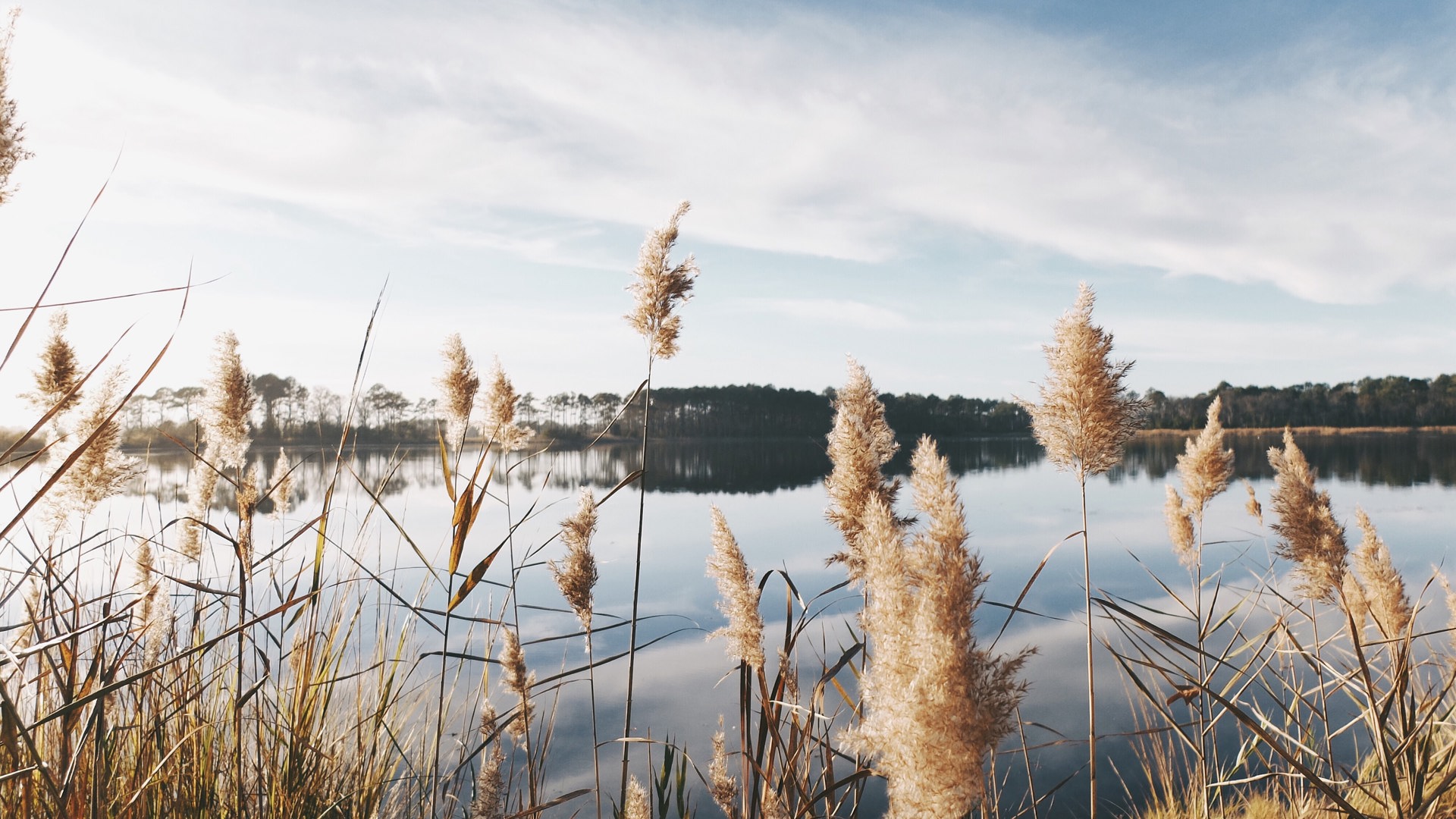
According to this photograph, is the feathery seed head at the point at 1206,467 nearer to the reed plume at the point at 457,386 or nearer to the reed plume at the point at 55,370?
the reed plume at the point at 457,386

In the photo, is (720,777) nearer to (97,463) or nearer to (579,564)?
(579,564)

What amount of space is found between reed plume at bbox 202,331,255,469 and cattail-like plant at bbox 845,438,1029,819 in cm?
208

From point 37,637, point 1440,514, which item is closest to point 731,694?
point 37,637

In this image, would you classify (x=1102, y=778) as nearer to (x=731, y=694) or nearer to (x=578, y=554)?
(x=731, y=694)

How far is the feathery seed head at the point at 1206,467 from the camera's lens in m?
4.01

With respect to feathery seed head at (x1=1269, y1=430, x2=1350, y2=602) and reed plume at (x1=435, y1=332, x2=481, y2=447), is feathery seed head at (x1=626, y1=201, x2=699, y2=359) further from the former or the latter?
feathery seed head at (x1=1269, y1=430, x2=1350, y2=602)

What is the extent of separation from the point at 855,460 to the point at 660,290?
2.68ft

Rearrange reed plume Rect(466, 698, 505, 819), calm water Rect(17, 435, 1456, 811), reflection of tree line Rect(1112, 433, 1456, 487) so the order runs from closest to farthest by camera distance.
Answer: reed plume Rect(466, 698, 505, 819)
calm water Rect(17, 435, 1456, 811)
reflection of tree line Rect(1112, 433, 1456, 487)

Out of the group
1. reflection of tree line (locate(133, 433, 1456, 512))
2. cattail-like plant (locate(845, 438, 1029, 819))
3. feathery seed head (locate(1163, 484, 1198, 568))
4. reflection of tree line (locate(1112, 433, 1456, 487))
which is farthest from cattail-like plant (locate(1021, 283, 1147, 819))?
reflection of tree line (locate(1112, 433, 1456, 487))

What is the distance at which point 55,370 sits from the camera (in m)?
2.17

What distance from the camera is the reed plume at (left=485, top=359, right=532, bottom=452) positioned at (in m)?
2.86

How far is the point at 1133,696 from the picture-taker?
7.89 meters

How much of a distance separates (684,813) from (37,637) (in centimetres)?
186

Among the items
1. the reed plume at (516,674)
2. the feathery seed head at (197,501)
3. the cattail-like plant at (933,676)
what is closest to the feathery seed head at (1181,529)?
the cattail-like plant at (933,676)
